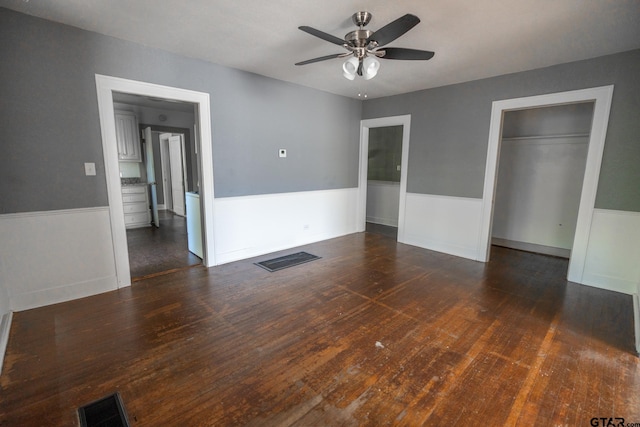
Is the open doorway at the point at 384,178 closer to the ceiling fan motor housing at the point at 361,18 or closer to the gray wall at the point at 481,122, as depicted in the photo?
the gray wall at the point at 481,122

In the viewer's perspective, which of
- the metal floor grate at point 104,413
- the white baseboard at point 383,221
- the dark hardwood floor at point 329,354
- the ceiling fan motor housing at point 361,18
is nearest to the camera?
the metal floor grate at point 104,413

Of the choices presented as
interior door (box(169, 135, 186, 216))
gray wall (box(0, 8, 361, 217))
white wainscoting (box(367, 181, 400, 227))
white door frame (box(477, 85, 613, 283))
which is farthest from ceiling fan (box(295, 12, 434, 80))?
interior door (box(169, 135, 186, 216))

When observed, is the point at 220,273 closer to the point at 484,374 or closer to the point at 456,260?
the point at 484,374

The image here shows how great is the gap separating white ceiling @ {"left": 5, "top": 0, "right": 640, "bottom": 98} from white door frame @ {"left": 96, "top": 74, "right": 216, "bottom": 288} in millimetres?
440

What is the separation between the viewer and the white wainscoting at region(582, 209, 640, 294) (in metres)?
3.12

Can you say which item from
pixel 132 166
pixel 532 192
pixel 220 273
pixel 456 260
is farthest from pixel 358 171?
pixel 132 166

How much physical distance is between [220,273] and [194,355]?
62.6 inches

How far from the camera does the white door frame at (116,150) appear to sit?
287 centimetres

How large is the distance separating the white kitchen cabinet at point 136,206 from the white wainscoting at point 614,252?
7.37 metres

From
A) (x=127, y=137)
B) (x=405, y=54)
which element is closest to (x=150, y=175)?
(x=127, y=137)

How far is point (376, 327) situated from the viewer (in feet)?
8.09

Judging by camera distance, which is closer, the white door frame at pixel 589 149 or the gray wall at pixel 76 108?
the gray wall at pixel 76 108

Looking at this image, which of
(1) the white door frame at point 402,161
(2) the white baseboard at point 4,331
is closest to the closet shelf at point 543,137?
(1) the white door frame at point 402,161

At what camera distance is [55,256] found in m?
2.75
